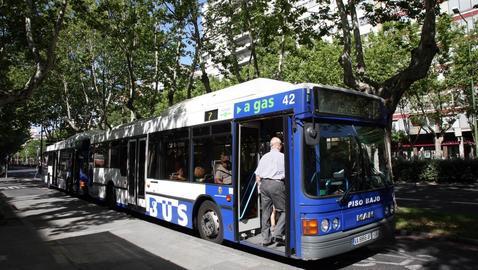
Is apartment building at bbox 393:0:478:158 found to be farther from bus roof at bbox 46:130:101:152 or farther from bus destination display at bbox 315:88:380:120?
bus destination display at bbox 315:88:380:120

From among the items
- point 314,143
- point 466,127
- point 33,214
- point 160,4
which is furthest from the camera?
point 466,127

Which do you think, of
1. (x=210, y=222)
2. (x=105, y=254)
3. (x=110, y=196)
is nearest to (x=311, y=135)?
(x=210, y=222)

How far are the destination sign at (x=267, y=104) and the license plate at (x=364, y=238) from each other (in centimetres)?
224

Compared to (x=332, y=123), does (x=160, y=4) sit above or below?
above

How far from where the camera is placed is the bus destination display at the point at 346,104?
6.16 meters

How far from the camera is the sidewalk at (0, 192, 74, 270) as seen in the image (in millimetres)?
6449

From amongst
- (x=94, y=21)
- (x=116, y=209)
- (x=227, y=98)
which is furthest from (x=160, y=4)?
(x=227, y=98)

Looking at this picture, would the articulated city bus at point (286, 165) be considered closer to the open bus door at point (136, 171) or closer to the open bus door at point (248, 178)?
the open bus door at point (248, 178)

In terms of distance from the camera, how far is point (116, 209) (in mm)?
13820

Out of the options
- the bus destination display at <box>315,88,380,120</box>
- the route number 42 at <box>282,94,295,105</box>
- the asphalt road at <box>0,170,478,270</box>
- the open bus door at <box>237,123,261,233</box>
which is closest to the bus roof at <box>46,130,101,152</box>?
the asphalt road at <box>0,170,478,270</box>

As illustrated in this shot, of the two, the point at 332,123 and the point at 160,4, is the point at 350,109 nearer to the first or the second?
the point at 332,123

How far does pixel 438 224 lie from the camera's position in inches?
381

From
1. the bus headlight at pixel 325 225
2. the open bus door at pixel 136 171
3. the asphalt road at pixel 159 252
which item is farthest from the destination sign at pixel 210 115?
the open bus door at pixel 136 171

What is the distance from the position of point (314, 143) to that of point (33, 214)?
35.3ft
